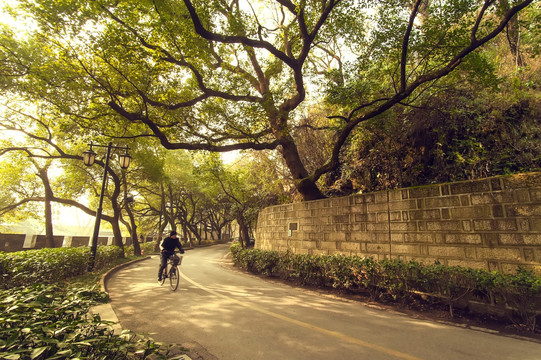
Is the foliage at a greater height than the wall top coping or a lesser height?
lesser

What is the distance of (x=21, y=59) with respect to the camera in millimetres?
10508

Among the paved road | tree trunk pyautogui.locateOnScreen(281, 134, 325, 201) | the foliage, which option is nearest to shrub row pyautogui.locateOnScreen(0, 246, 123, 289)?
the paved road

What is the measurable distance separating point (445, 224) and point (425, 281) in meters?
1.67

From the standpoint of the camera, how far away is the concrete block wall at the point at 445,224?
5.27 m

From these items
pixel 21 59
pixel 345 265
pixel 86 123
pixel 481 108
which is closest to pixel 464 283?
pixel 345 265

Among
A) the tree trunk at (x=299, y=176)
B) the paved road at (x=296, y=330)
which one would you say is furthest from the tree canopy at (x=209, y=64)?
the paved road at (x=296, y=330)

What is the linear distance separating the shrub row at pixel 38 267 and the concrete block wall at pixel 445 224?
8.69 meters

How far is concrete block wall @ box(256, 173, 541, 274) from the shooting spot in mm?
5270

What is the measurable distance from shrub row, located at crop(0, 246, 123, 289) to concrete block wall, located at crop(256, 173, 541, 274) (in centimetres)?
869

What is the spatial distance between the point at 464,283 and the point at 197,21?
30.8ft

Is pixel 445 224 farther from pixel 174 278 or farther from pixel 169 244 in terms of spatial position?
pixel 169 244

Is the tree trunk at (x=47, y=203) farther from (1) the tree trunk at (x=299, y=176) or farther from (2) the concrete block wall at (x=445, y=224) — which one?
(2) the concrete block wall at (x=445, y=224)

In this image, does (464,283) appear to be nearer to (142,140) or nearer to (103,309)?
(103,309)

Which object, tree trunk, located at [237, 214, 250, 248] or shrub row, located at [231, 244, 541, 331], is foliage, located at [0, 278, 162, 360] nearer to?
shrub row, located at [231, 244, 541, 331]
